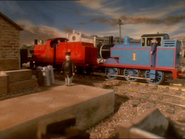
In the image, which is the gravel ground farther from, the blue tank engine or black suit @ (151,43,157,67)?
black suit @ (151,43,157,67)

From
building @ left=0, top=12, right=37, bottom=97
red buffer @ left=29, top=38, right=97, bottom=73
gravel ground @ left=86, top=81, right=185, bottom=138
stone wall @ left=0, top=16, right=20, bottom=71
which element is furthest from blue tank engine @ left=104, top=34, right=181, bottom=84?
building @ left=0, top=12, right=37, bottom=97

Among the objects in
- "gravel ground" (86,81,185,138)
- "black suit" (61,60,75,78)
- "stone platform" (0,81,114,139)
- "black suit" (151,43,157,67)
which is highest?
"black suit" (151,43,157,67)

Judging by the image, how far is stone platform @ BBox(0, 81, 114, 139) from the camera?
8.51 ft

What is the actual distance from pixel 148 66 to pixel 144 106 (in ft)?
11.1

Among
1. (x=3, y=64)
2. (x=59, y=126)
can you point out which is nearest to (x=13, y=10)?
(x=3, y=64)

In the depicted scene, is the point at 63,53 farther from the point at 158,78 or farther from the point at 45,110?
the point at 45,110

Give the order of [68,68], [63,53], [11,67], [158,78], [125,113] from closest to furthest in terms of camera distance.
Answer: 1. [125,113]
2. [11,67]
3. [68,68]
4. [158,78]
5. [63,53]

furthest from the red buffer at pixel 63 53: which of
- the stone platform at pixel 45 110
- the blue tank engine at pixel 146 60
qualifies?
the stone platform at pixel 45 110

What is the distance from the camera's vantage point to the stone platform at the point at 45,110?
2.60 metres

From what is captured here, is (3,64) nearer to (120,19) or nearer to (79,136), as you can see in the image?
(79,136)

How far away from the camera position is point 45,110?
3.17 meters

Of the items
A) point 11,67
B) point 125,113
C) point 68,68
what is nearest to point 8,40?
point 11,67

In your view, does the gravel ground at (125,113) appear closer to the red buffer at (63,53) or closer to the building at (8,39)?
the building at (8,39)

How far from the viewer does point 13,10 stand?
1714 centimetres
